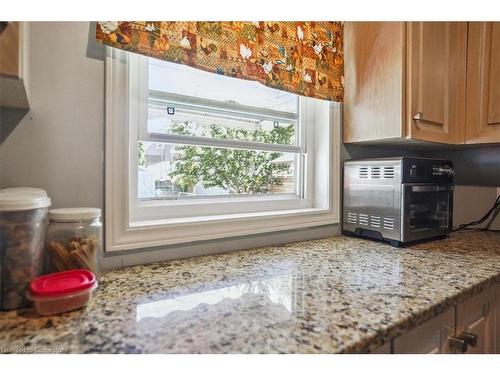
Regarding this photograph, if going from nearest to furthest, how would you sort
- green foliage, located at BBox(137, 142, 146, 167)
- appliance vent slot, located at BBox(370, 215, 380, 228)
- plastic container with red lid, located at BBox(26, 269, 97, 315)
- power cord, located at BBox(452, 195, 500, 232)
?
plastic container with red lid, located at BBox(26, 269, 97, 315) → green foliage, located at BBox(137, 142, 146, 167) → appliance vent slot, located at BBox(370, 215, 380, 228) → power cord, located at BBox(452, 195, 500, 232)

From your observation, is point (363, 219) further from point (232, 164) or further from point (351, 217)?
point (232, 164)

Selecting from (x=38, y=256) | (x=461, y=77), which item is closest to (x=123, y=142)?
(x=38, y=256)

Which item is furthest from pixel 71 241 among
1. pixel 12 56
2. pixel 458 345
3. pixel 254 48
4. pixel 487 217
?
pixel 487 217

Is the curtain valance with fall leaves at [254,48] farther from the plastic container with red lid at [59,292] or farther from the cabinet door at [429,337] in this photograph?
the cabinet door at [429,337]

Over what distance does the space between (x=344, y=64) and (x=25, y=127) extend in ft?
4.10

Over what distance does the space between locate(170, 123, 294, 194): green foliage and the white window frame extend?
66 mm

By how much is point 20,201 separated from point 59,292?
207 mm

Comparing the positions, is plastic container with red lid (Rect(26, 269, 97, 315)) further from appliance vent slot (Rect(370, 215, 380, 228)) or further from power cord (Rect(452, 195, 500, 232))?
power cord (Rect(452, 195, 500, 232))

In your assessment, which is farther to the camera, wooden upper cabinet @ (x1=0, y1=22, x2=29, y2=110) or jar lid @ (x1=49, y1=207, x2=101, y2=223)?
jar lid @ (x1=49, y1=207, x2=101, y2=223)

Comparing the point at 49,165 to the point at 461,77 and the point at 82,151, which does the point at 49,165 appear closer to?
the point at 82,151

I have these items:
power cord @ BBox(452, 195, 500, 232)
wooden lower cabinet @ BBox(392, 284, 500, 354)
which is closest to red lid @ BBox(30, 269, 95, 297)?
wooden lower cabinet @ BBox(392, 284, 500, 354)

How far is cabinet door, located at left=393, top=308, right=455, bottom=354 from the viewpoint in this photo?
60 centimetres

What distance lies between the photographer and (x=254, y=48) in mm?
1008

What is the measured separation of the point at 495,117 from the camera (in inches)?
47.8
